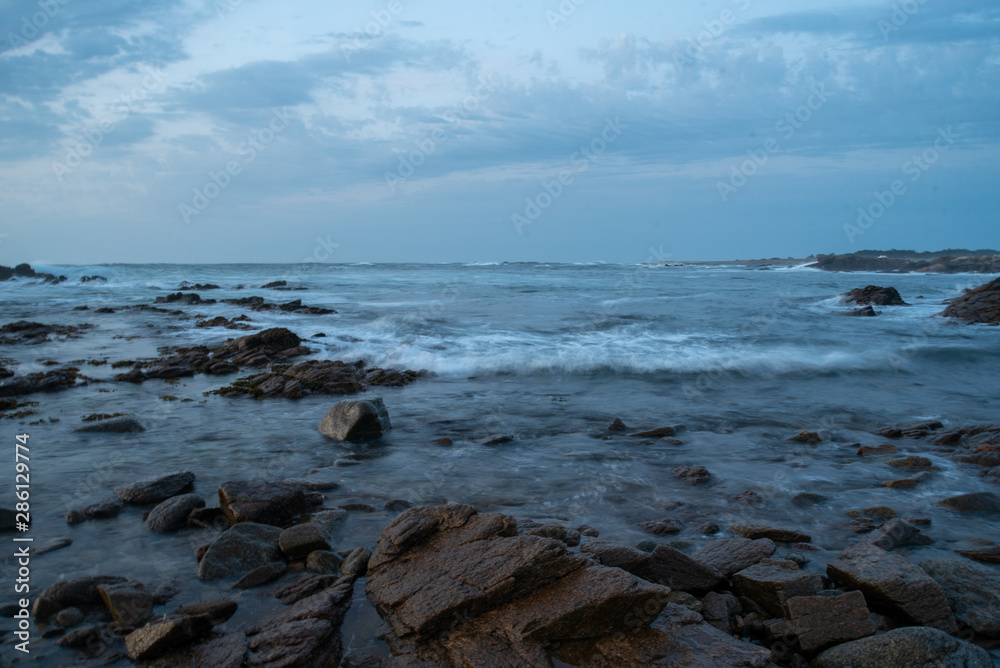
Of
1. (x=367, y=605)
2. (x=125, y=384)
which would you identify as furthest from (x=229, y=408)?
(x=367, y=605)

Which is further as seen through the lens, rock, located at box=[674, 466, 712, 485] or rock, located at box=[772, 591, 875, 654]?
rock, located at box=[674, 466, 712, 485]

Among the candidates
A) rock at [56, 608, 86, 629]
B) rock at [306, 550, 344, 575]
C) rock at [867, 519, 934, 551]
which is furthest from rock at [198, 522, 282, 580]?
rock at [867, 519, 934, 551]

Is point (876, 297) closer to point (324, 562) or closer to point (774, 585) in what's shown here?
point (774, 585)

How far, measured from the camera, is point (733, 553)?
17.4 feet

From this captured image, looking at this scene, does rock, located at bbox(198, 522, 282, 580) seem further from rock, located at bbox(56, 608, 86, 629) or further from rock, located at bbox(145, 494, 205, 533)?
rock, located at bbox(145, 494, 205, 533)

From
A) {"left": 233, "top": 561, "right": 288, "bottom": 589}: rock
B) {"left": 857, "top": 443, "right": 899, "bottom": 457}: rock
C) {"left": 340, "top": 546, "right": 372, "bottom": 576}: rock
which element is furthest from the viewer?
{"left": 857, "top": 443, "right": 899, "bottom": 457}: rock

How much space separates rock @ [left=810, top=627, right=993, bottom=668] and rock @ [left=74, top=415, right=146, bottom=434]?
10.3 m

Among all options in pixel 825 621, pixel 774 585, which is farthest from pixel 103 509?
pixel 825 621

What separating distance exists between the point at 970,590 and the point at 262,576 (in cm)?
586

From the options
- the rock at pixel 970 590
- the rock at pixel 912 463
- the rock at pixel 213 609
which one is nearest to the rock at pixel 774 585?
the rock at pixel 970 590

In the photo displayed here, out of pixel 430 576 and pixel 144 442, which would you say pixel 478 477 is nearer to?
pixel 430 576

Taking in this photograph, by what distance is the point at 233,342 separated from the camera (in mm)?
18750

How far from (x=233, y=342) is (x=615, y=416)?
1309 cm

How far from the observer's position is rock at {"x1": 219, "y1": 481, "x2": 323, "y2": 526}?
618 cm
